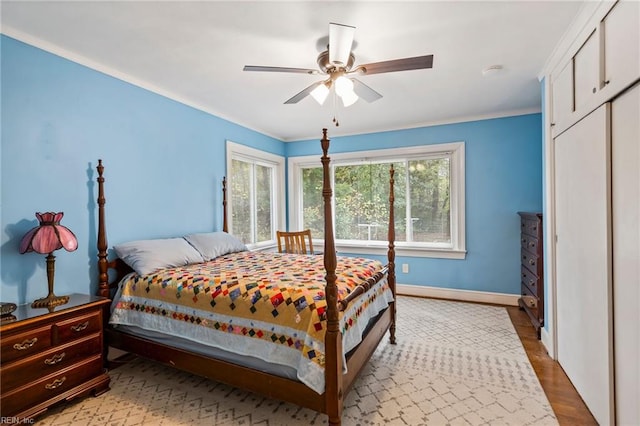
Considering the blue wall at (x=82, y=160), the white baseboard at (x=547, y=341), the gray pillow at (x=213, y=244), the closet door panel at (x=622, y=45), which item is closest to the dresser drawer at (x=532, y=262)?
the white baseboard at (x=547, y=341)

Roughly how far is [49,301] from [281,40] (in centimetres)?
233

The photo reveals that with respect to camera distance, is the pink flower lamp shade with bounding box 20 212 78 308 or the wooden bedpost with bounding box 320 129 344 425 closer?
the wooden bedpost with bounding box 320 129 344 425

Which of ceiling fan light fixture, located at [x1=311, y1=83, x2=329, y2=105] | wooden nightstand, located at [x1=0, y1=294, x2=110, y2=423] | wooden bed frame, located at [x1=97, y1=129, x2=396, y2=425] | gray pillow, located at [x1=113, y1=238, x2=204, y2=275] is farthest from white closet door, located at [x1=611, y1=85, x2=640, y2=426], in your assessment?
wooden nightstand, located at [x1=0, y1=294, x2=110, y2=423]

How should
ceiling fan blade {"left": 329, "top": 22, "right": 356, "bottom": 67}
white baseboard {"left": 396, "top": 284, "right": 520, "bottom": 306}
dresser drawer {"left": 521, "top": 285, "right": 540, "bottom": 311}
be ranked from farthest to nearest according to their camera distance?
white baseboard {"left": 396, "top": 284, "right": 520, "bottom": 306}
dresser drawer {"left": 521, "top": 285, "right": 540, "bottom": 311}
ceiling fan blade {"left": 329, "top": 22, "right": 356, "bottom": 67}

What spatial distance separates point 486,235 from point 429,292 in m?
1.09

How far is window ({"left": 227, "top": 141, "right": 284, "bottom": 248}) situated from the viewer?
4.04m

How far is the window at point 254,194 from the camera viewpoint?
4039mm

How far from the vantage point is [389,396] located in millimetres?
2037

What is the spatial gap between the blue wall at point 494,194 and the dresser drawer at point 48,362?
3809 millimetres

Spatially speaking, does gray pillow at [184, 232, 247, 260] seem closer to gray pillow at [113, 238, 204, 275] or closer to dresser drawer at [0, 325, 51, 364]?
gray pillow at [113, 238, 204, 275]

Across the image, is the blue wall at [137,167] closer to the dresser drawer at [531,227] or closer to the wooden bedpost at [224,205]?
the wooden bedpost at [224,205]

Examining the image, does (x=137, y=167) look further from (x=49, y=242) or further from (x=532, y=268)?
(x=532, y=268)

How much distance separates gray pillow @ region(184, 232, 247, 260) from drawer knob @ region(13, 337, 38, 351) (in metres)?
1.35

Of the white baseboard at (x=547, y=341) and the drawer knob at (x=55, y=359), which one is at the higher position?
the drawer knob at (x=55, y=359)
